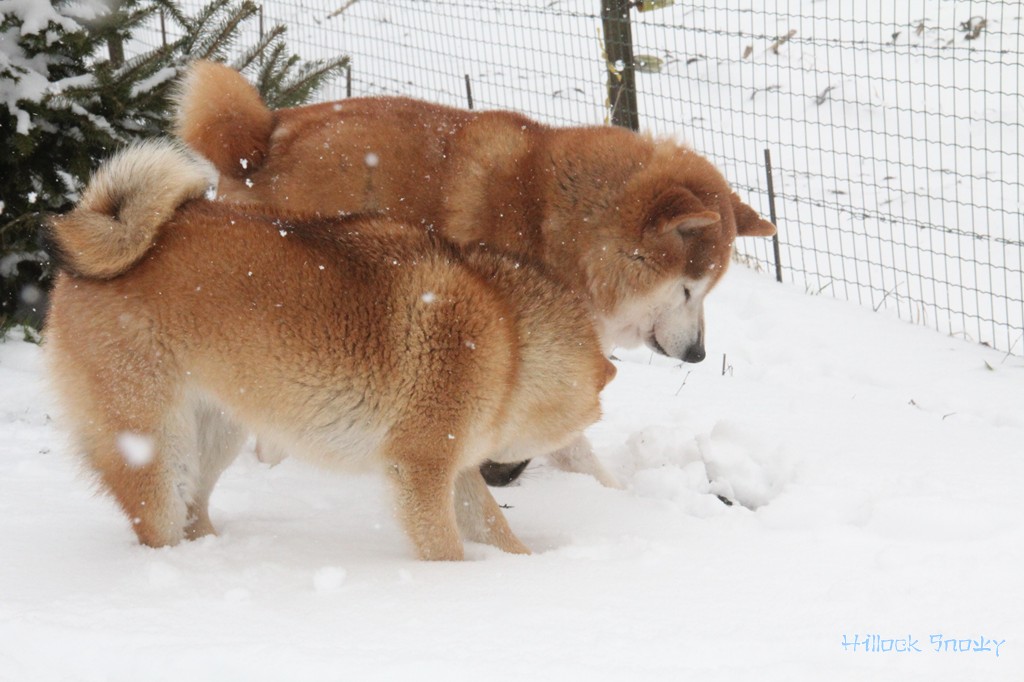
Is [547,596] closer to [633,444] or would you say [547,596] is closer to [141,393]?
[141,393]

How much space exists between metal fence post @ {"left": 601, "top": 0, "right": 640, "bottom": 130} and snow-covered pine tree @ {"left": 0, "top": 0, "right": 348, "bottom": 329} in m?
3.32

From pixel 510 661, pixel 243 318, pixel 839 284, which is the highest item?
pixel 243 318

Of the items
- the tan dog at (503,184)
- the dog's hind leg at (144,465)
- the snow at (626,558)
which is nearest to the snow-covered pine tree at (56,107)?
the snow at (626,558)

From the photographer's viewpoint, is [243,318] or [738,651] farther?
[243,318]

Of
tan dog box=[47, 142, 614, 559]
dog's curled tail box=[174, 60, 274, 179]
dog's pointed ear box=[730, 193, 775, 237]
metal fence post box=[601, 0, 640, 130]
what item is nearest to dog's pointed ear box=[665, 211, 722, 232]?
dog's pointed ear box=[730, 193, 775, 237]

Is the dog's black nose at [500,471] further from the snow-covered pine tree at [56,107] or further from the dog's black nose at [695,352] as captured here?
the snow-covered pine tree at [56,107]

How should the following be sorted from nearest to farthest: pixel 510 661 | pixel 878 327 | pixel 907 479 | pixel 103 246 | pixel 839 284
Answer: pixel 510 661, pixel 103 246, pixel 907 479, pixel 878 327, pixel 839 284

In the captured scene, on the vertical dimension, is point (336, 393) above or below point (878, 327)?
above

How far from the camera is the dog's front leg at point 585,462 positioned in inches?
190

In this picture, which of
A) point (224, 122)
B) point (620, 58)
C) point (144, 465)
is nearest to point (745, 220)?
point (224, 122)

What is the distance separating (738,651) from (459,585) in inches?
35.9

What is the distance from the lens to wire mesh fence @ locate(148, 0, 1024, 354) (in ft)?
27.7

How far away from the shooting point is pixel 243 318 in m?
3.51

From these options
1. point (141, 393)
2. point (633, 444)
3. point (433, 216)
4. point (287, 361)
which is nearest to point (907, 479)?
point (633, 444)
